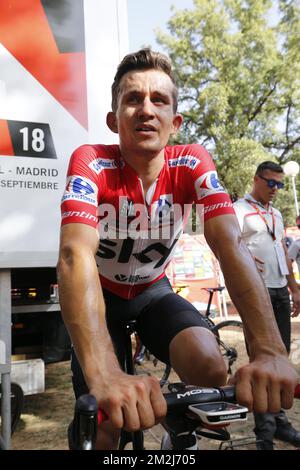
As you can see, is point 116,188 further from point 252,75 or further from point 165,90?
point 252,75

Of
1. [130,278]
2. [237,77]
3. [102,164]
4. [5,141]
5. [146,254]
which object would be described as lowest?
[130,278]

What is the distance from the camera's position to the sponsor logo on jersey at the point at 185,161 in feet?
6.45

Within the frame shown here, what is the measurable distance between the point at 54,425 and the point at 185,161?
3076 millimetres

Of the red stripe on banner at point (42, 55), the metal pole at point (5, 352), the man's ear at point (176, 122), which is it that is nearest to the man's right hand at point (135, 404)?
the man's ear at point (176, 122)

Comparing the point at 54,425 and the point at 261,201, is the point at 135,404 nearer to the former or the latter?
the point at 54,425

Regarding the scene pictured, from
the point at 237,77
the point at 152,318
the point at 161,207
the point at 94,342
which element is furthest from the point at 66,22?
the point at 237,77

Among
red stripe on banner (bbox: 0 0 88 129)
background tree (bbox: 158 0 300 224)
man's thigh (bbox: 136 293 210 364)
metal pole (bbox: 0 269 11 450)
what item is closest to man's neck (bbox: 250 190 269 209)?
red stripe on banner (bbox: 0 0 88 129)

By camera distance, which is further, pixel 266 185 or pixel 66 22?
pixel 266 185

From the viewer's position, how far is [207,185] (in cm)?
187

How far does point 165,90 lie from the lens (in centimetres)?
191

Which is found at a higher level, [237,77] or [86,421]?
[237,77]

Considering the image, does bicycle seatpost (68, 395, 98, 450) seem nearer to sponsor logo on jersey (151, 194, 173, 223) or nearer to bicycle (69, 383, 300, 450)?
bicycle (69, 383, 300, 450)

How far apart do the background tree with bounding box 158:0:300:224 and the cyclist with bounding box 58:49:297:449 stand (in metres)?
17.1

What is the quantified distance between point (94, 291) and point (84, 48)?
7.64 ft
